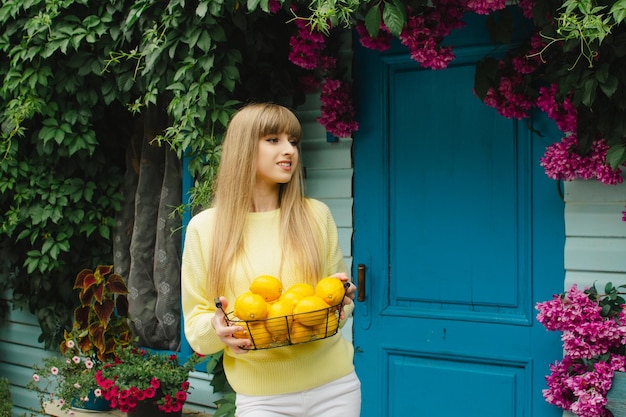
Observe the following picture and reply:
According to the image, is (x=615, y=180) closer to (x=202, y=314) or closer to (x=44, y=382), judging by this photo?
(x=202, y=314)

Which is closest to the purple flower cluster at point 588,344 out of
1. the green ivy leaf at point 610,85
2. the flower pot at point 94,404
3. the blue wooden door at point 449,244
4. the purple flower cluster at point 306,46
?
the blue wooden door at point 449,244

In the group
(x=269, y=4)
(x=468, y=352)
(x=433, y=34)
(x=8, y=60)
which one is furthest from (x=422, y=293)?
(x=8, y=60)

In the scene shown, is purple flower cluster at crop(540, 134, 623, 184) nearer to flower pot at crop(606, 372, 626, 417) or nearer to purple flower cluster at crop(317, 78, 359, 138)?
flower pot at crop(606, 372, 626, 417)

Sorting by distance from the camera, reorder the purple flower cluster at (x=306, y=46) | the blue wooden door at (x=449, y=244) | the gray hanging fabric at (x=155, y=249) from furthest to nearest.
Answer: the gray hanging fabric at (x=155, y=249) → the purple flower cluster at (x=306, y=46) → the blue wooden door at (x=449, y=244)

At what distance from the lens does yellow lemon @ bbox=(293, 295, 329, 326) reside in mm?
1837

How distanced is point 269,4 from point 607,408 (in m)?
1.99

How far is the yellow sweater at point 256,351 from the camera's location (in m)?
2.02

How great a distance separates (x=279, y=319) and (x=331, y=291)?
0.15 metres

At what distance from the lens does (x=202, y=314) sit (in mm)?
2055

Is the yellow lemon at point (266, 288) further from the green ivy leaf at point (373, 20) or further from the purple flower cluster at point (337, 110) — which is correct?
the purple flower cluster at point (337, 110)

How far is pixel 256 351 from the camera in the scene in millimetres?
2014

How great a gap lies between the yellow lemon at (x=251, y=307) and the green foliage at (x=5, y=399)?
10.9 feet

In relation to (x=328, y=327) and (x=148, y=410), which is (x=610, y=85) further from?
(x=148, y=410)

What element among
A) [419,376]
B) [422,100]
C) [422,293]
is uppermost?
[422,100]
